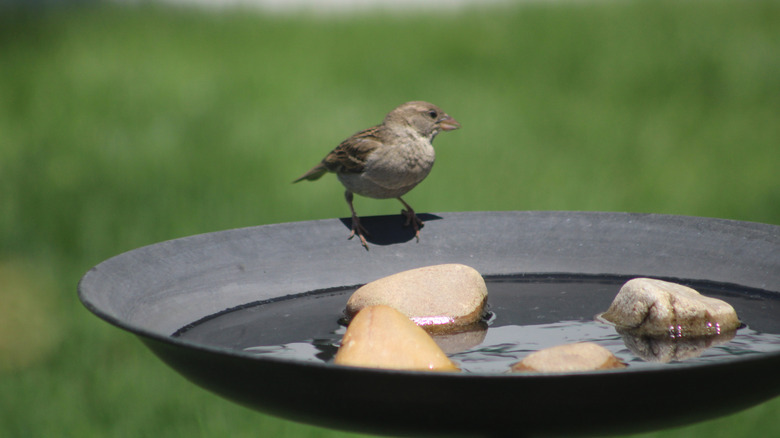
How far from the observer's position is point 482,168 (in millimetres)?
7844

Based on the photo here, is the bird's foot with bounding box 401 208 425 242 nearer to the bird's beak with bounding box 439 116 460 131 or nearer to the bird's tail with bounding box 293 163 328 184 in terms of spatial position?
the bird's beak with bounding box 439 116 460 131

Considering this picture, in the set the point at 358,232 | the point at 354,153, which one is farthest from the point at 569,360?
the point at 354,153

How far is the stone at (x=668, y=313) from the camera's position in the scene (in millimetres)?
2494

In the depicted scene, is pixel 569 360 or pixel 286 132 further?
pixel 286 132

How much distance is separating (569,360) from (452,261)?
1.11m

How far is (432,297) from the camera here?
2727mm

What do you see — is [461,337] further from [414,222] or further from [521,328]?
[414,222]

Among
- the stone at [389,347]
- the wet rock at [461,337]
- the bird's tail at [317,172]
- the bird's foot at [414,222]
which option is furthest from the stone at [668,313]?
the bird's tail at [317,172]

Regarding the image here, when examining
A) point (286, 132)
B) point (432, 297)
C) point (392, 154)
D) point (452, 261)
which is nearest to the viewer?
point (432, 297)

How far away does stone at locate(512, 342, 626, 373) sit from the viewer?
6.93 feet

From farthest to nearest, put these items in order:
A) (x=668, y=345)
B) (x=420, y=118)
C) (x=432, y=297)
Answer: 1. (x=420, y=118)
2. (x=432, y=297)
3. (x=668, y=345)

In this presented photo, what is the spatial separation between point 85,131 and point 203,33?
3.74 m

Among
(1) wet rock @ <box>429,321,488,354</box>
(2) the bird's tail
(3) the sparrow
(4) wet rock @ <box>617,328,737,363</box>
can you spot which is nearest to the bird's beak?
(3) the sparrow

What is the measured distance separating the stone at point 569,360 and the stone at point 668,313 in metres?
0.39
